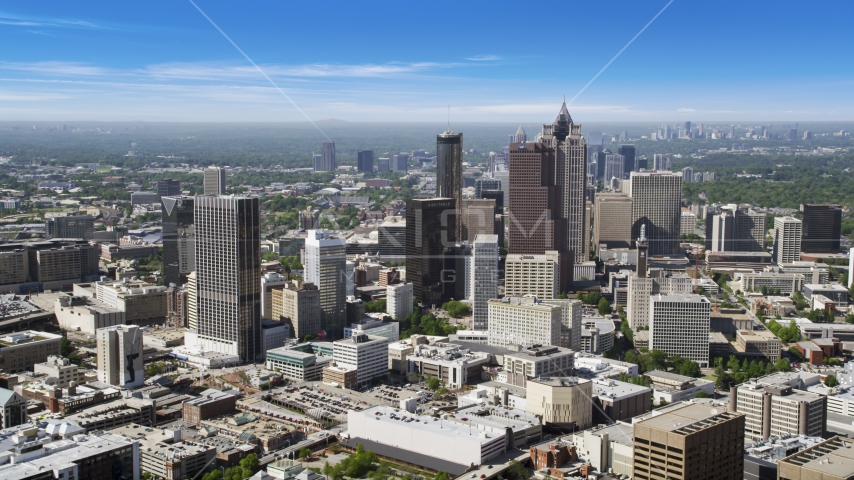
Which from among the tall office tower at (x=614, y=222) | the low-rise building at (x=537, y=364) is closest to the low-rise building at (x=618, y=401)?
the low-rise building at (x=537, y=364)

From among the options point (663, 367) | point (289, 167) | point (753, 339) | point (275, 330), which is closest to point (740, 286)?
point (753, 339)

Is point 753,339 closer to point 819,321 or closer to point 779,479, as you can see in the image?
point 819,321

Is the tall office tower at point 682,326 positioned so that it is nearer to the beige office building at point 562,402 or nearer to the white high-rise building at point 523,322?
the white high-rise building at point 523,322

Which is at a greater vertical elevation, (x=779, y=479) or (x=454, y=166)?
(x=454, y=166)

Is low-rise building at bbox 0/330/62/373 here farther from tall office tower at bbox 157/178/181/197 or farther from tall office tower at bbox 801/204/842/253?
tall office tower at bbox 157/178/181/197

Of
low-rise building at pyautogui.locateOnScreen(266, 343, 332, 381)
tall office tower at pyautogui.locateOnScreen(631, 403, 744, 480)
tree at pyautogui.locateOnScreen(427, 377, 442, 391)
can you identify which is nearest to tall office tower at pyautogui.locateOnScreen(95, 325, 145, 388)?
low-rise building at pyautogui.locateOnScreen(266, 343, 332, 381)

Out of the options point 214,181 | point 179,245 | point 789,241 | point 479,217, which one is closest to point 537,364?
point 179,245
